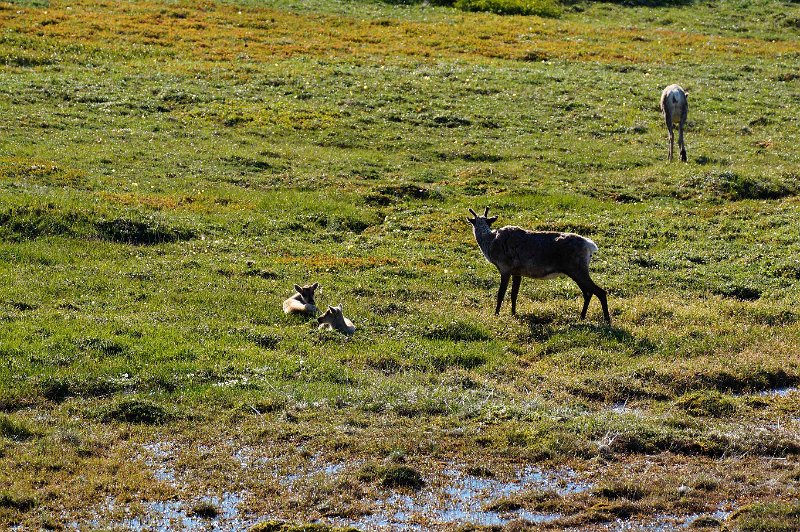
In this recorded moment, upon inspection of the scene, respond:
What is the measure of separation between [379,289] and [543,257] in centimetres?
344

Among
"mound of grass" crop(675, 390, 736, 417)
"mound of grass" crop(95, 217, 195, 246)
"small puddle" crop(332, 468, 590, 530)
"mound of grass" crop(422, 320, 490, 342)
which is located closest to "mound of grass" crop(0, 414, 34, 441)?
"small puddle" crop(332, 468, 590, 530)

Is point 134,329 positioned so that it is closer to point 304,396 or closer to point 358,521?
point 304,396

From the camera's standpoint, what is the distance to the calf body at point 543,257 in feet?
58.5

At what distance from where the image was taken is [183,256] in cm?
2144

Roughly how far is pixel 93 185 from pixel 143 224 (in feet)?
15.1

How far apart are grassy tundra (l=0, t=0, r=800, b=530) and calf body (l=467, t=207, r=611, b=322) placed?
627 mm

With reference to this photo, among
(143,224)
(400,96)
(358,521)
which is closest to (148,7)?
(400,96)

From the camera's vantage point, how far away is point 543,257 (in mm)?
18125

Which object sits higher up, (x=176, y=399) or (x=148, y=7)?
(x=148, y=7)

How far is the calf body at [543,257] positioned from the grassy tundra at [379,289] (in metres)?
0.63

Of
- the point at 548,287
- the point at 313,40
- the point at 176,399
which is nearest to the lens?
the point at 176,399

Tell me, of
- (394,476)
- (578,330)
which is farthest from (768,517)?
(578,330)

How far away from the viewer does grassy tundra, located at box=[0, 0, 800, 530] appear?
36.9ft

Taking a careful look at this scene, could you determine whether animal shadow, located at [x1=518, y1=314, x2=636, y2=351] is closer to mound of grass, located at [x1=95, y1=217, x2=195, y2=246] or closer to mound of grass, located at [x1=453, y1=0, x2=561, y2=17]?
mound of grass, located at [x1=95, y1=217, x2=195, y2=246]
